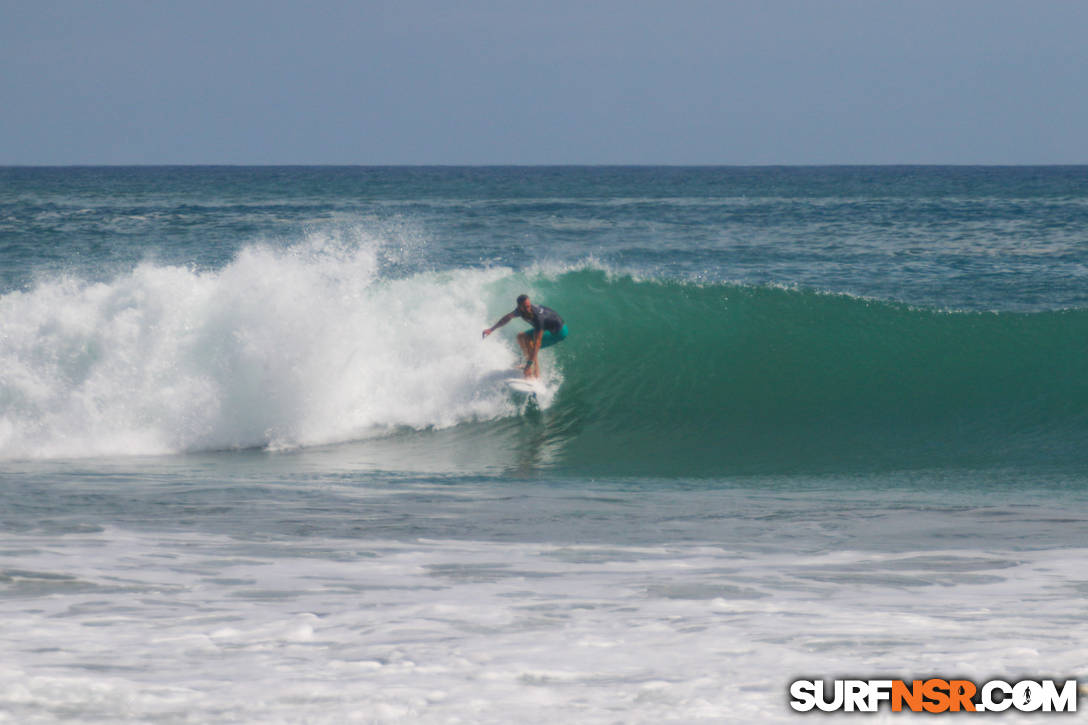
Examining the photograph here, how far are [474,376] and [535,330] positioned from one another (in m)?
0.81

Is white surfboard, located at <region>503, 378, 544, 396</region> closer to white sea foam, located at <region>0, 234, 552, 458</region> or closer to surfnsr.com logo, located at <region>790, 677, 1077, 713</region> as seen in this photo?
white sea foam, located at <region>0, 234, 552, 458</region>

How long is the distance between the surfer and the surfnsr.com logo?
7.60 metres

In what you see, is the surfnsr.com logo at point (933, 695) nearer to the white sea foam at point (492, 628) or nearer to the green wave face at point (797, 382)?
the white sea foam at point (492, 628)

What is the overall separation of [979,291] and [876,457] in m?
10.9

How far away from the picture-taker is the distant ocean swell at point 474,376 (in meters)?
9.58

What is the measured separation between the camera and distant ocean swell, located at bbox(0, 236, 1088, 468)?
31.4 ft

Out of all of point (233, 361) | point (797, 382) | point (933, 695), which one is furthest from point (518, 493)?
point (797, 382)

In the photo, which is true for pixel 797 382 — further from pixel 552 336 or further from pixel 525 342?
pixel 525 342

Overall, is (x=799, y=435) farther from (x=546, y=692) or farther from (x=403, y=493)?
(x=546, y=692)

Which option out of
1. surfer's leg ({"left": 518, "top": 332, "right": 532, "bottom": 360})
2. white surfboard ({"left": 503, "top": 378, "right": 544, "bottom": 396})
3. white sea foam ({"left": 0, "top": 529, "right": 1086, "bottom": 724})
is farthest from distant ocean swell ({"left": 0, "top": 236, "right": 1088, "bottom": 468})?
white sea foam ({"left": 0, "top": 529, "right": 1086, "bottom": 724})

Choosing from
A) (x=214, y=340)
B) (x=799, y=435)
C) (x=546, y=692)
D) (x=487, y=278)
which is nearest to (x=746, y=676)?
(x=546, y=692)

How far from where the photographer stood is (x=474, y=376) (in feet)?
36.0

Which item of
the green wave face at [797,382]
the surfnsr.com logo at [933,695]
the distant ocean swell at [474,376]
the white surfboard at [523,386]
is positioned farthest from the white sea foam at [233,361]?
the surfnsr.com logo at [933,695]

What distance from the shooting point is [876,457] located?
30.4 ft
